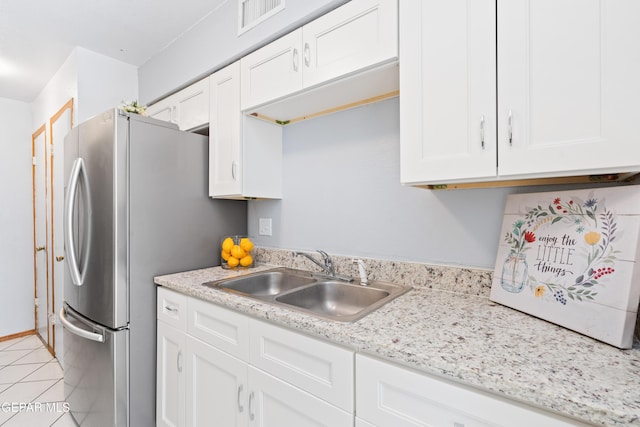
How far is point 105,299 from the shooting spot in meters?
1.54

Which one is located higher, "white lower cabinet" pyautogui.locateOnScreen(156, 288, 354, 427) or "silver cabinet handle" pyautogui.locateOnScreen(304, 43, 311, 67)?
"silver cabinet handle" pyautogui.locateOnScreen(304, 43, 311, 67)

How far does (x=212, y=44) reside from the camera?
1.95 metres

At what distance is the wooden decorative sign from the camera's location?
0.76 metres

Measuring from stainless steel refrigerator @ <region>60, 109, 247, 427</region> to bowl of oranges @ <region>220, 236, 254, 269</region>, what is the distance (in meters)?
0.15

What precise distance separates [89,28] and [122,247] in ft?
5.49

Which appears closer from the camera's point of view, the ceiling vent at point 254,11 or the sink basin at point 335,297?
the sink basin at point 335,297

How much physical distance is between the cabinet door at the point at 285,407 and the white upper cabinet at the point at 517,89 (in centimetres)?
80

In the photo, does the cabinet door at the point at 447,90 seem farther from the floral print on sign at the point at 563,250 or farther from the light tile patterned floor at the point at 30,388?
the light tile patterned floor at the point at 30,388

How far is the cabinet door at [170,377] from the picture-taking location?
1.46 metres

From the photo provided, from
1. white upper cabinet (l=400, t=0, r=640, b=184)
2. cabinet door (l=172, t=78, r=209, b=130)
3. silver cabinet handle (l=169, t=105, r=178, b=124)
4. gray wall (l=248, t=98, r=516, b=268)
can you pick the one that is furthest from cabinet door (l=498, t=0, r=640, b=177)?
silver cabinet handle (l=169, t=105, r=178, b=124)

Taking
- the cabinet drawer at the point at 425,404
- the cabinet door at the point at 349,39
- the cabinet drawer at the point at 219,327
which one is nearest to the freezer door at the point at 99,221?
the cabinet drawer at the point at 219,327

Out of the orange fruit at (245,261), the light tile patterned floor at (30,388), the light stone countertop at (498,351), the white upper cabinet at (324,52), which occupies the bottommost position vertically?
the light tile patterned floor at (30,388)

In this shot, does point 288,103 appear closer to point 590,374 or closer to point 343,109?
point 343,109

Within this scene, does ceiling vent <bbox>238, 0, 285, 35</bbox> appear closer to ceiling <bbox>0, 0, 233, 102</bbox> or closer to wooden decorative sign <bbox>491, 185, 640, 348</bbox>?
ceiling <bbox>0, 0, 233, 102</bbox>
